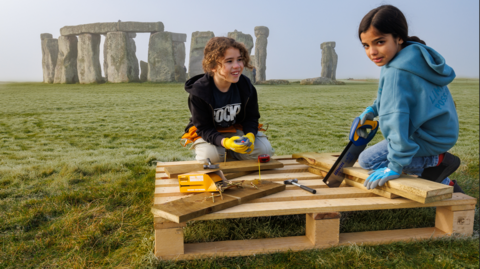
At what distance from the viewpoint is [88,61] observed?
16.6 metres

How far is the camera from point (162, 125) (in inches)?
248

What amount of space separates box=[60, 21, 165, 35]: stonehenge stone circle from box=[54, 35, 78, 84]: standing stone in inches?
19.0

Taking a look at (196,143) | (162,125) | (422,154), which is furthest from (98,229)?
(162,125)

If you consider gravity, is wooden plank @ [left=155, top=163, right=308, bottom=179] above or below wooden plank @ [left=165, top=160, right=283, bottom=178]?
below

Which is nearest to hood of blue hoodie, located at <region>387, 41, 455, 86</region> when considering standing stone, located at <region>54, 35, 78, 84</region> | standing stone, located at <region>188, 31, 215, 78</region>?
standing stone, located at <region>188, 31, 215, 78</region>

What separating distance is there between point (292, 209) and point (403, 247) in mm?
663

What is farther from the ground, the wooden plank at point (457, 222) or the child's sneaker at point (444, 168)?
the child's sneaker at point (444, 168)

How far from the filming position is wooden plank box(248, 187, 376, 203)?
2010 millimetres

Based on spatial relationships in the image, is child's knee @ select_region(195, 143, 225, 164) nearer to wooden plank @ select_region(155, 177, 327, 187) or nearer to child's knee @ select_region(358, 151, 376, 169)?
wooden plank @ select_region(155, 177, 327, 187)

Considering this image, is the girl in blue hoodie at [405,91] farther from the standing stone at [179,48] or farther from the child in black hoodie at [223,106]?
the standing stone at [179,48]

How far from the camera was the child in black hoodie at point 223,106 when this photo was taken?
104 inches

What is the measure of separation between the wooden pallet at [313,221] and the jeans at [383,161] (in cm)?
22

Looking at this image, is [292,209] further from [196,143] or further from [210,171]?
[196,143]

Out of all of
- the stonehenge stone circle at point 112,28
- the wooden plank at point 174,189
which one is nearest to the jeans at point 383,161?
the wooden plank at point 174,189
